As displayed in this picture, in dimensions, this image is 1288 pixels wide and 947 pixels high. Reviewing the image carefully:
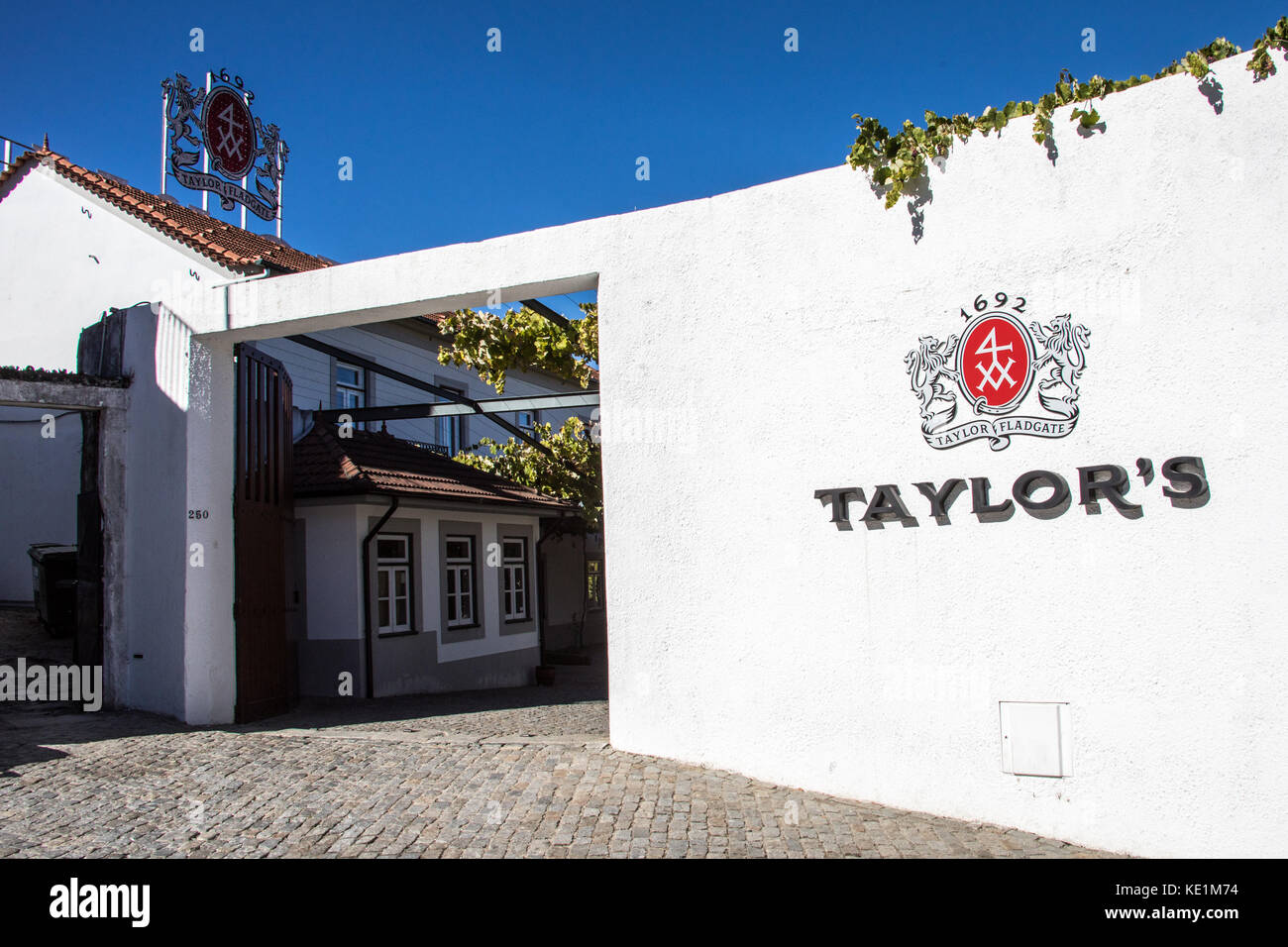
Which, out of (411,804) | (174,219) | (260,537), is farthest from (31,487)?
(411,804)

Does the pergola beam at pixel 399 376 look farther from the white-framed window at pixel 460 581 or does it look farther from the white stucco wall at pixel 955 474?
the white stucco wall at pixel 955 474

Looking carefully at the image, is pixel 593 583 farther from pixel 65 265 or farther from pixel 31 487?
pixel 65 265

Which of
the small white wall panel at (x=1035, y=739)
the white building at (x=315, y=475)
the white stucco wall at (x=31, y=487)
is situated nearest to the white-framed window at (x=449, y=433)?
the white building at (x=315, y=475)

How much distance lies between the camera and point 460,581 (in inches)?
580

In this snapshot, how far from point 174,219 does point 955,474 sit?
13478 millimetres

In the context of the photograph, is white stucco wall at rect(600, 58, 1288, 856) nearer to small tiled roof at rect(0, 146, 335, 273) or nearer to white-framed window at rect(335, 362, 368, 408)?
small tiled roof at rect(0, 146, 335, 273)

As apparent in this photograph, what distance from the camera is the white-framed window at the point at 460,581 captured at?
1448cm

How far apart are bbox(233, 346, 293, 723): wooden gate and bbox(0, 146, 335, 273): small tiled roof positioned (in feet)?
12.9

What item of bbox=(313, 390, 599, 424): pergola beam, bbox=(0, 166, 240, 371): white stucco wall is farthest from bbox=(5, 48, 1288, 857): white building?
bbox=(0, 166, 240, 371): white stucco wall

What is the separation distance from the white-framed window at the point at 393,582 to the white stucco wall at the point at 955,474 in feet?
21.1
